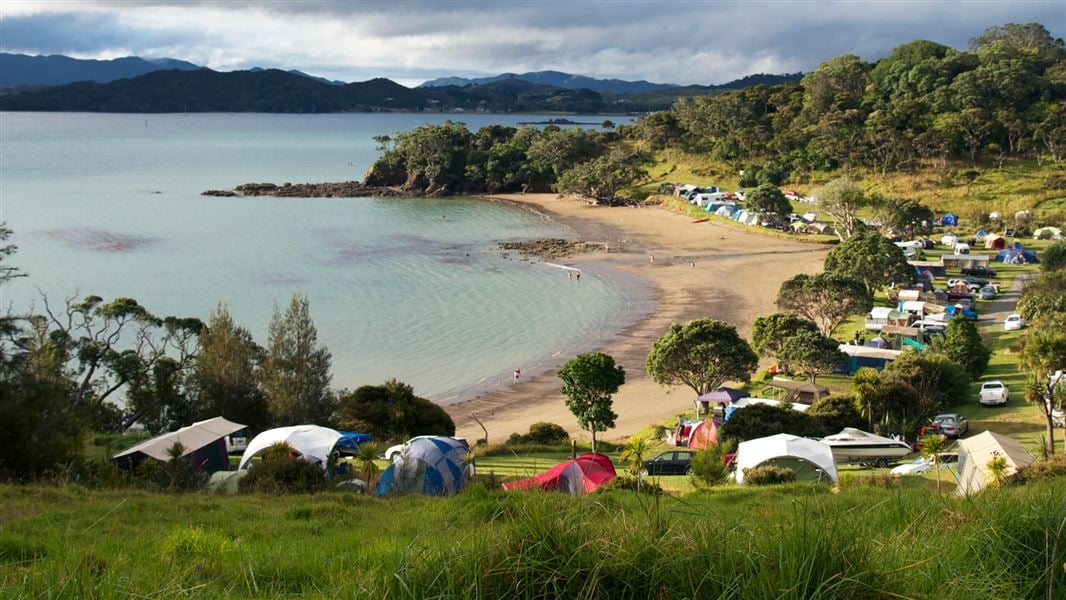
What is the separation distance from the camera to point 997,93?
70062 mm

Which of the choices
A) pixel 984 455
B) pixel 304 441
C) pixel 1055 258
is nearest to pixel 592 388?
pixel 304 441

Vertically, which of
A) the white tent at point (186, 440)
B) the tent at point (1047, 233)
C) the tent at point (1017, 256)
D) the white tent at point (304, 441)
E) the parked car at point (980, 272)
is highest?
the tent at point (1047, 233)

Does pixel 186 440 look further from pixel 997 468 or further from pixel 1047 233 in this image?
pixel 1047 233

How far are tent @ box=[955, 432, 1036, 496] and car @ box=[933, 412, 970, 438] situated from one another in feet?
15.2

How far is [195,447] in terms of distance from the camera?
16.5m

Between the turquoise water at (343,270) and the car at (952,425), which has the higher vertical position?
the car at (952,425)

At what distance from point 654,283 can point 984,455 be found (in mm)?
30264

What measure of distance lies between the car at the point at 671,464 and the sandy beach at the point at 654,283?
646 cm

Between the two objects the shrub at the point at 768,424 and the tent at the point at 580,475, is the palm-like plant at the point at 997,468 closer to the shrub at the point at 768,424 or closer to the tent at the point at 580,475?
the tent at the point at 580,475

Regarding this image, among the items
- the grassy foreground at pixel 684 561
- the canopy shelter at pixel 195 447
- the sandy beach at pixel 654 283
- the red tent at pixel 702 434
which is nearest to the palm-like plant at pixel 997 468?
the red tent at pixel 702 434

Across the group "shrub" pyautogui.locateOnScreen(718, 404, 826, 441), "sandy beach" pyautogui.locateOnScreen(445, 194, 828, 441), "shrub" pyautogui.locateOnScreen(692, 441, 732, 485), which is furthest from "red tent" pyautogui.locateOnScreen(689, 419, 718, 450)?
"shrub" pyautogui.locateOnScreen(692, 441, 732, 485)

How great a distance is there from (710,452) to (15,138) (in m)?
163

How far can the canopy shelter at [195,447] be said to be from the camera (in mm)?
15523

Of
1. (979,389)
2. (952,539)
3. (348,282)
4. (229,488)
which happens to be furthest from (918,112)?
(952,539)
